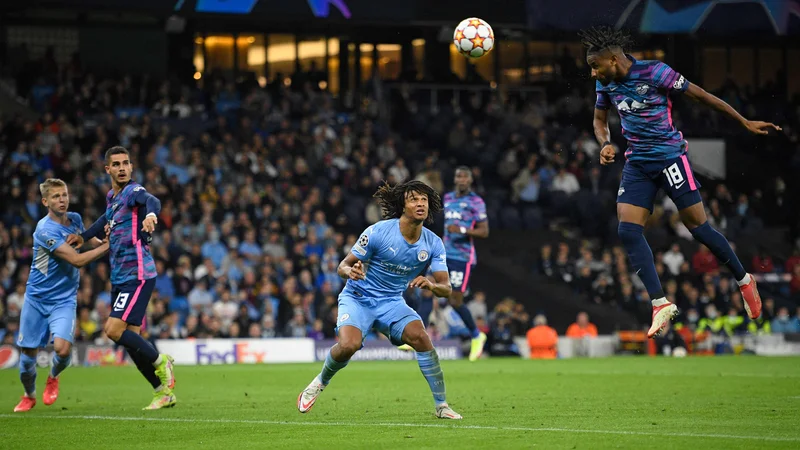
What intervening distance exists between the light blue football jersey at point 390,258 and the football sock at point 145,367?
9.91ft

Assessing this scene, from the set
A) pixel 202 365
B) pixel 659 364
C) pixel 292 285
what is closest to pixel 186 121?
pixel 292 285

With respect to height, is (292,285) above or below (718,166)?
below

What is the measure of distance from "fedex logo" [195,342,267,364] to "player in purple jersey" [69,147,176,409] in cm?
1153

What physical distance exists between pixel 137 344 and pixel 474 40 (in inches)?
235

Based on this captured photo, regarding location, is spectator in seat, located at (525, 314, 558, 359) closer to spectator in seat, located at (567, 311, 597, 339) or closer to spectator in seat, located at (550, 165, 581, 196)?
spectator in seat, located at (567, 311, 597, 339)

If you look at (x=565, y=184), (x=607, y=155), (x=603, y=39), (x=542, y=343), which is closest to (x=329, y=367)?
(x=607, y=155)

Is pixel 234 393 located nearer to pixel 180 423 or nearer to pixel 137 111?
pixel 180 423

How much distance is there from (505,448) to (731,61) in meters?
34.9

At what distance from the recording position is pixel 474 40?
15.7 m

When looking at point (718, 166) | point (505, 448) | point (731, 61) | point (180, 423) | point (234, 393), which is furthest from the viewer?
point (731, 61)

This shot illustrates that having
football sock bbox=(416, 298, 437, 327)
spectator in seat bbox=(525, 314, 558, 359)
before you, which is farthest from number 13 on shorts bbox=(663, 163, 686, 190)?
spectator in seat bbox=(525, 314, 558, 359)

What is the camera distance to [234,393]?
15445 millimetres

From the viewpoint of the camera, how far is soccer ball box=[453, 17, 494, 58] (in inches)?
618

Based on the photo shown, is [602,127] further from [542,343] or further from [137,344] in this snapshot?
[542,343]
